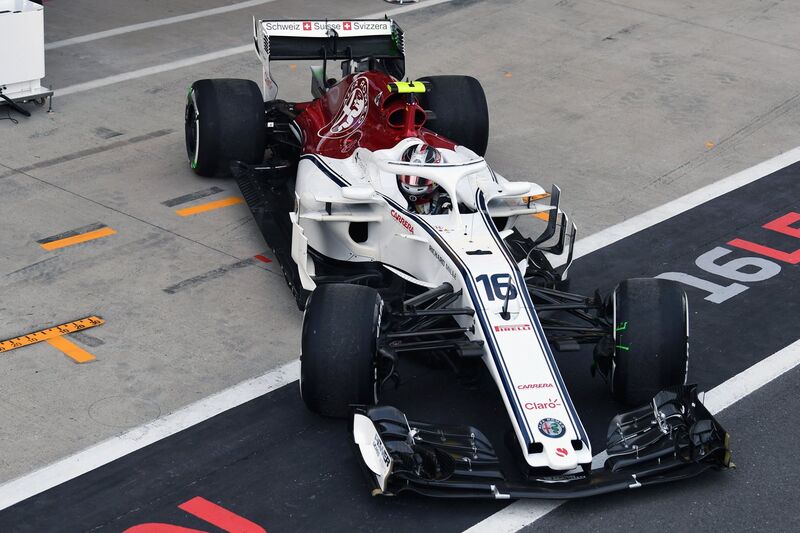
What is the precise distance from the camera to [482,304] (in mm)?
8781

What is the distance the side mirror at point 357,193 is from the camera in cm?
1002

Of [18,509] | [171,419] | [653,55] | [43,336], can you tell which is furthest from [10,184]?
[653,55]

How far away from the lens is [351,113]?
1187cm

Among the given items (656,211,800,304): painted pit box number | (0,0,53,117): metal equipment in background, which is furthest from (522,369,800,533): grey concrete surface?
(0,0,53,117): metal equipment in background

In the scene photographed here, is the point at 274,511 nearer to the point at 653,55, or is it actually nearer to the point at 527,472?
the point at 527,472

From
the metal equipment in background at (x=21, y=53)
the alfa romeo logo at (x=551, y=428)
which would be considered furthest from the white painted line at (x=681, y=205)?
the metal equipment in background at (x=21, y=53)

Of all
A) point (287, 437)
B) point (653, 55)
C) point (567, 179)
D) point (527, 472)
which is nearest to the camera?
point (527, 472)

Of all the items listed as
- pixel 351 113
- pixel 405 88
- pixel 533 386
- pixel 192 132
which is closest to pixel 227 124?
pixel 192 132

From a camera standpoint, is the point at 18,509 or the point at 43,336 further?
the point at 43,336

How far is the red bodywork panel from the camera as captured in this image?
11258mm

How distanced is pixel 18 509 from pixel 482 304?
3.33 meters

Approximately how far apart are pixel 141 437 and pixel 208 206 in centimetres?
426

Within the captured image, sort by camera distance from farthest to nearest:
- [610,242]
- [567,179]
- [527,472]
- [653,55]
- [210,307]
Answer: [653,55] → [567,179] → [610,242] → [210,307] → [527,472]

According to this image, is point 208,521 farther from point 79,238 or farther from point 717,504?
point 79,238
